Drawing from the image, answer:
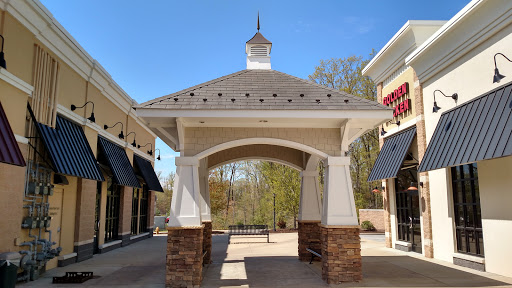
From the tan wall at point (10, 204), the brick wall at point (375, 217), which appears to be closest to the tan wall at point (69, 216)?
the tan wall at point (10, 204)

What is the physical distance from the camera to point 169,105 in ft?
28.2

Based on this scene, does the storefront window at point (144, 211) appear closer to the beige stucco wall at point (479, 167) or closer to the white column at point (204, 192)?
the white column at point (204, 192)

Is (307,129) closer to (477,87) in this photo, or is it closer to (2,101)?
(477,87)

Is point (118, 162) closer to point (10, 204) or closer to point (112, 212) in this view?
point (112, 212)

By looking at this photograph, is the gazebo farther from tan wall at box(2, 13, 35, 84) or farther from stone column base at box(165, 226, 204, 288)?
tan wall at box(2, 13, 35, 84)

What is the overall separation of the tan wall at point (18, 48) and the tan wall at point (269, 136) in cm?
425

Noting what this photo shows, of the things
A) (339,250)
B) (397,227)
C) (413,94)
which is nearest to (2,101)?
(339,250)

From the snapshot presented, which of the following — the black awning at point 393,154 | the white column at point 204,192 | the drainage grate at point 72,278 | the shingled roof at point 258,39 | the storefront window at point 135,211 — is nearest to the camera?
the drainage grate at point 72,278

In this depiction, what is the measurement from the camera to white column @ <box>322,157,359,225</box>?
8.62 meters

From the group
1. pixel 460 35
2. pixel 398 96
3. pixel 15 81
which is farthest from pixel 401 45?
pixel 15 81

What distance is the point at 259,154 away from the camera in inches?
482

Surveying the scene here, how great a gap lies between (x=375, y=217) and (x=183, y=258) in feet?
66.3

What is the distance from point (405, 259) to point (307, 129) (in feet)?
21.0

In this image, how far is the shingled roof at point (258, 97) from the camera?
859 cm
